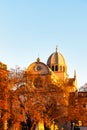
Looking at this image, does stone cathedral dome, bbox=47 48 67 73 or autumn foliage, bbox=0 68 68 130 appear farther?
stone cathedral dome, bbox=47 48 67 73

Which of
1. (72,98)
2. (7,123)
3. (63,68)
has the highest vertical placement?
(63,68)

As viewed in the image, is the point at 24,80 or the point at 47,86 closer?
the point at 24,80

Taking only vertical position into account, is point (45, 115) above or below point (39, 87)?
below

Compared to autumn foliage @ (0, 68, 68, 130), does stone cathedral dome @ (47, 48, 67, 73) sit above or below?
above

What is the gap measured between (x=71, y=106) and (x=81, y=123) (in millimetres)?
15252

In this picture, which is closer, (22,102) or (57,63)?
(22,102)

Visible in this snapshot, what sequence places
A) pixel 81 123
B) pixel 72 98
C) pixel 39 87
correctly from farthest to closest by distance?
pixel 81 123 < pixel 72 98 < pixel 39 87

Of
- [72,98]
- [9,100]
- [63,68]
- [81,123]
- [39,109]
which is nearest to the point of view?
[9,100]

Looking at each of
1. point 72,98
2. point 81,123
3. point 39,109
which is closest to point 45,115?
point 39,109

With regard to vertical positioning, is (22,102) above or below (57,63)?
below

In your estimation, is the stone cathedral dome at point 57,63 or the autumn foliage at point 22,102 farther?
the stone cathedral dome at point 57,63

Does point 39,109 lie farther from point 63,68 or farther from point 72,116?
point 63,68

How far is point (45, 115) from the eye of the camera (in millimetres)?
56812

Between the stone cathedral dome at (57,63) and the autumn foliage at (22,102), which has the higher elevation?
the stone cathedral dome at (57,63)
